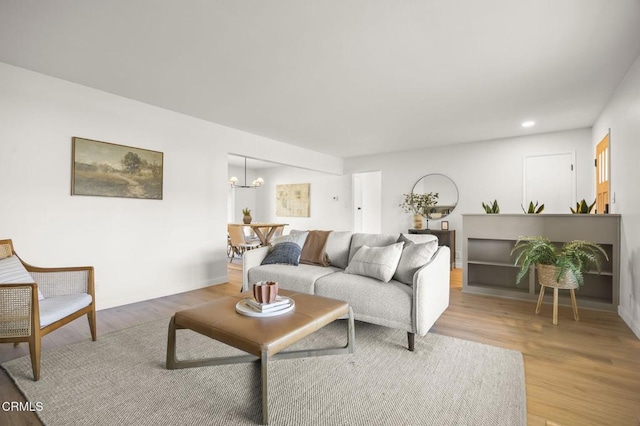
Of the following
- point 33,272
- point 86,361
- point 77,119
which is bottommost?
point 86,361

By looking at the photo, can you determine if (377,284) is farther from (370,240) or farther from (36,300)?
(36,300)

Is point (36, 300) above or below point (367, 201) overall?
below

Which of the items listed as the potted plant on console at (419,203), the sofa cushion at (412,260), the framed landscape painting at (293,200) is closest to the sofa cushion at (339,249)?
the sofa cushion at (412,260)

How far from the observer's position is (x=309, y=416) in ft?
5.26

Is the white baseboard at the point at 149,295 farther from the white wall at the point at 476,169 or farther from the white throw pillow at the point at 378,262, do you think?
the white wall at the point at 476,169

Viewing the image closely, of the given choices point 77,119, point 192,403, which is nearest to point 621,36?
point 192,403

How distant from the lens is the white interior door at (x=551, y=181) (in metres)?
5.11

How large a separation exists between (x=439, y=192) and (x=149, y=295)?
520 centimetres

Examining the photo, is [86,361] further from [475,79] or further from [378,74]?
[475,79]

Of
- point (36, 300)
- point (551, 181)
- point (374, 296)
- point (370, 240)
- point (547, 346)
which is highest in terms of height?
point (551, 181)

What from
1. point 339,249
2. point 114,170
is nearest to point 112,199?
point 114,170

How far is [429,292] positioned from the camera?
2.43m

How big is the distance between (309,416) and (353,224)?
6097mm

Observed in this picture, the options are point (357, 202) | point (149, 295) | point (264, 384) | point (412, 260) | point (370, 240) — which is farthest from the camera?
point (357, 202)
